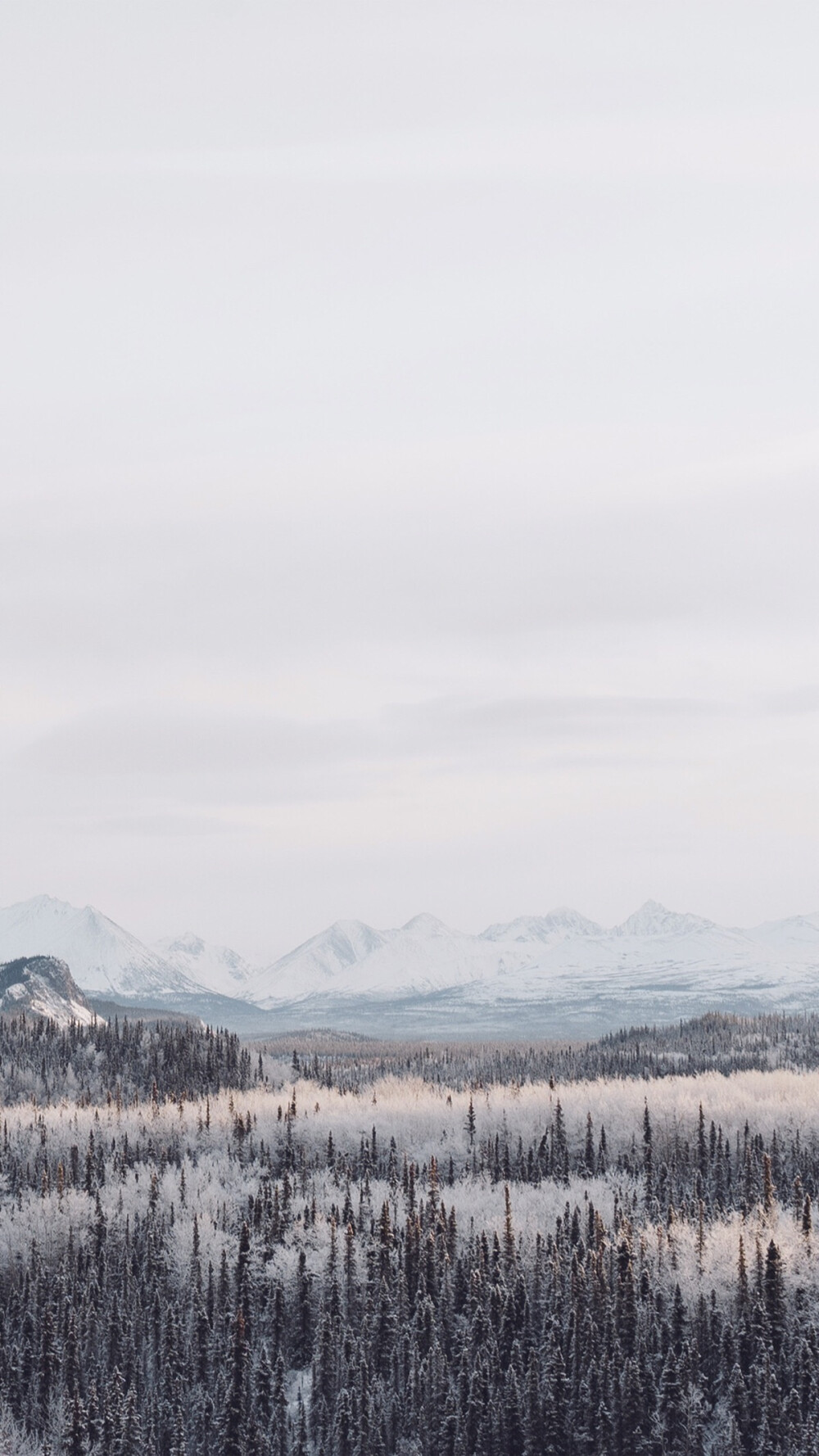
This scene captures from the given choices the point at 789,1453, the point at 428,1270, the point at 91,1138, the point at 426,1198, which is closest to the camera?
the point at 789,1453

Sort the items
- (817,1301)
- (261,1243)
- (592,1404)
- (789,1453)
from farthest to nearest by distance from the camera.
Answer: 1. (261,1243)
2. (817,1301)
3. (592,1404)
4. (789,1453)

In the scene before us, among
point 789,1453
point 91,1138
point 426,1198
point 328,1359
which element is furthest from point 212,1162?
point 789,1453

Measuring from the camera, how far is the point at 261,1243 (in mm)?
92688

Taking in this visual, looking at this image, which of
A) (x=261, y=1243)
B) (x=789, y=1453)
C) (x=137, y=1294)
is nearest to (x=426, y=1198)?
(x=261, y=1243)

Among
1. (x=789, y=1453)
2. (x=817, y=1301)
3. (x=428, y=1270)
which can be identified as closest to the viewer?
(x=789, y=1453)

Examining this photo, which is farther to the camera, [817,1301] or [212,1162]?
[212,1162]

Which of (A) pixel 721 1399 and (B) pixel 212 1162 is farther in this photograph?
(B) pixel 212 1162

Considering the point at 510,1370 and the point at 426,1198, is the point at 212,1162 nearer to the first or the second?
the point at 426,1198

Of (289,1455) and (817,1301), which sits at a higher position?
(817,1301)

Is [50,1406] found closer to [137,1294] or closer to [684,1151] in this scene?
[137,1294]

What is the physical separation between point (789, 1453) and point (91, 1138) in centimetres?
7833

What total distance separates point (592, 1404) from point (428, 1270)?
61.0 ft

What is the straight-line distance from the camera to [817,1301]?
74312 mm

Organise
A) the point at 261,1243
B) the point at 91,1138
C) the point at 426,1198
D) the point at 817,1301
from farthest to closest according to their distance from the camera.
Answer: the point at 91,1138 < the point at 426,1198 < the point at 261,1243 < the point at 817,1301
